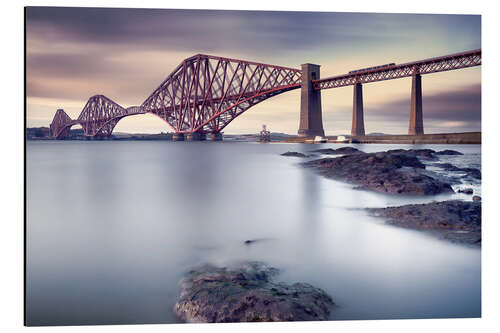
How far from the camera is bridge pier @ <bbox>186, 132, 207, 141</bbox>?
6969mm

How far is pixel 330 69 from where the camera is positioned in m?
4.66

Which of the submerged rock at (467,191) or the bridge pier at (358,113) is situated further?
the bridge pier at (358,113)

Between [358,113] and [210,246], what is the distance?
311 centimetres

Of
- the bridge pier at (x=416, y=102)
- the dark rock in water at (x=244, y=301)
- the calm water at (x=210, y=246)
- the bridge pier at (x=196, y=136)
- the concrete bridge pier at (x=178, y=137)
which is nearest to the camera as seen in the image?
the dark rock in water at (x=244, y=301)

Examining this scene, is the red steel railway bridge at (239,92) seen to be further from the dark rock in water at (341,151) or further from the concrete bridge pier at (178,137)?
the dark rock in water at (341,151)

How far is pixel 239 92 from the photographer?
23.1ft

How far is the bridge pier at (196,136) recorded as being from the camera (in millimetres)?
6969

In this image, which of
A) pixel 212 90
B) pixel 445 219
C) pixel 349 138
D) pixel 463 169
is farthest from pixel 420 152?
pixel 212 90

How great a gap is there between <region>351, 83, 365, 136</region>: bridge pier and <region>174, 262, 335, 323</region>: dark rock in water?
318 cm

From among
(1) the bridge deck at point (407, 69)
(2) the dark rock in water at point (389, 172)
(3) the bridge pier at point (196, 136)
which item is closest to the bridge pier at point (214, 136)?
(3) the bridge pier at point (196, 136)

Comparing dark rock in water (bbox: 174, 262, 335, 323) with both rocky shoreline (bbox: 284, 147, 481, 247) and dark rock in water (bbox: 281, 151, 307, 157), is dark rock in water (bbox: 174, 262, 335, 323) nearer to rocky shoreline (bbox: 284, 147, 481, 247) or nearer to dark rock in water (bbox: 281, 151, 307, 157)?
rocky shoreline (bbox: 284, 147, 481, 247)

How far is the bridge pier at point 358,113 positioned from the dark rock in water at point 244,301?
3.18m

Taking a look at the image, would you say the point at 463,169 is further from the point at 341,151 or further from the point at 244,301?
the point at 244,301
